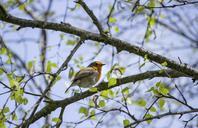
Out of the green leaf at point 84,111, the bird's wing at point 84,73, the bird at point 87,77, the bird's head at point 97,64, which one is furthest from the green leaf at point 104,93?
the bird's head at point 97,64

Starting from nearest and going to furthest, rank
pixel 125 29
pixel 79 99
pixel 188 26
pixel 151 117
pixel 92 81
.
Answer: pixel 151 117 → pixel 79 99 → pixel 92 81 → pixel 125 29 → pixel 188 26

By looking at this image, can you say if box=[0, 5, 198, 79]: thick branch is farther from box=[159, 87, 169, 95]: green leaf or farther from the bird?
the bird

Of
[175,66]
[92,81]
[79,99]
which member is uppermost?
[175,66]

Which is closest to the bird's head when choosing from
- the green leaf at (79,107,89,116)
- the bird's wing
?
the bird's wing

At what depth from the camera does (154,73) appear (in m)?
4.01

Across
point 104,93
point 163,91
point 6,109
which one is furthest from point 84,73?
point 163,91

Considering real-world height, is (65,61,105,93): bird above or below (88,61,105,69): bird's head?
above

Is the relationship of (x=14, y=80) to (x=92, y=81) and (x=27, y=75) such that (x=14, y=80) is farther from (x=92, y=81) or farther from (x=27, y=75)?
(x=92, y=81)

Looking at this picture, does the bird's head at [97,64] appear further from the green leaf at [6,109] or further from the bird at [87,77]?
the green leaf at [6,109]

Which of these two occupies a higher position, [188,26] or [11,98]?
[11,98]

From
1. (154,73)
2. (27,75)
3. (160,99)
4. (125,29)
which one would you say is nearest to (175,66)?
(154,73)

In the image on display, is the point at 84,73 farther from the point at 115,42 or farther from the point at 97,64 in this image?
the point at 115,42

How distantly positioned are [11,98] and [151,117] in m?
0.92

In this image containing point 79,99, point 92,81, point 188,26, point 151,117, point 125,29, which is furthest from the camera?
point 188,26
